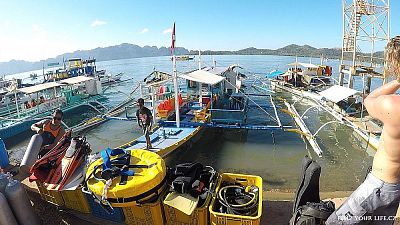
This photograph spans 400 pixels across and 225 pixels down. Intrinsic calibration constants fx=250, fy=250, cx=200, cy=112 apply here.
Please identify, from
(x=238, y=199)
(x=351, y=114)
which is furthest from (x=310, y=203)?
(x=351, y=114)

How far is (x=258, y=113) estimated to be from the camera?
62.1 ft

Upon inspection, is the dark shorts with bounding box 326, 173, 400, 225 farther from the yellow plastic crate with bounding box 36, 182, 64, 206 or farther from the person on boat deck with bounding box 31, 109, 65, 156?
the person on boat deck with bounding box 31, 109, 65, 156

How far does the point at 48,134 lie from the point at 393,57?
6.79 m

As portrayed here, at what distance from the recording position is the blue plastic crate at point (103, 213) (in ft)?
14.6

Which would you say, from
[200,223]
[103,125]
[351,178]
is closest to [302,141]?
[351,178]

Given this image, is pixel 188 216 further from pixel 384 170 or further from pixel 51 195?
pixel 51 195

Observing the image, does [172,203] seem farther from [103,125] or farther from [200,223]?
[103,125]

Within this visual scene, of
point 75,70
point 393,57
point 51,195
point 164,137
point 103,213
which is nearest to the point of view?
point 393,57

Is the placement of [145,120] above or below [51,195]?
above

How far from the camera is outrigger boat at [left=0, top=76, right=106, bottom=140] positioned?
1620cm

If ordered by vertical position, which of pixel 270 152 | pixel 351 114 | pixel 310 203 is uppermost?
pixel 310 203

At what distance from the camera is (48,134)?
6.12 m

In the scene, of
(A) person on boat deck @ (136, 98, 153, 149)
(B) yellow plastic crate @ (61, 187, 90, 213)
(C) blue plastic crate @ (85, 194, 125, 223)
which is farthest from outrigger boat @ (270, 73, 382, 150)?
(B) yellow plastic crate @ (61, 187, 90, 213)

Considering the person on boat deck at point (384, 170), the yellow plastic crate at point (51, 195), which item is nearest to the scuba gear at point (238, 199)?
the person on boat deck at point (384, 170)
